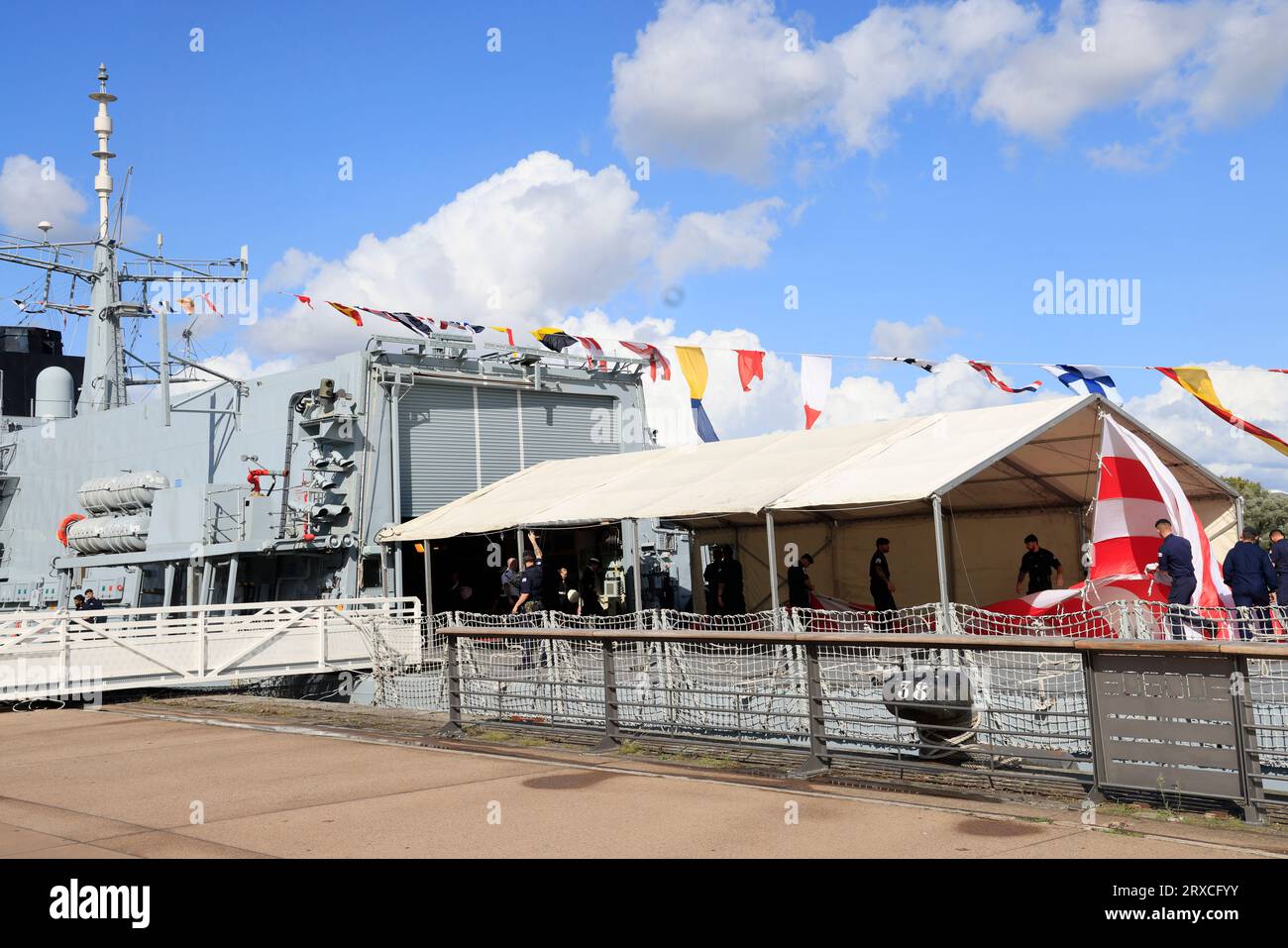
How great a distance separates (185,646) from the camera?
17.0m

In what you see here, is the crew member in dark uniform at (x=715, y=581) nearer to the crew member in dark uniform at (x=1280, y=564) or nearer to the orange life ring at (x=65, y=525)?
the crew member in dark uniform at (x=1280, y=564)

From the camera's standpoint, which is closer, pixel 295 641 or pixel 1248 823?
pixel 1248 823

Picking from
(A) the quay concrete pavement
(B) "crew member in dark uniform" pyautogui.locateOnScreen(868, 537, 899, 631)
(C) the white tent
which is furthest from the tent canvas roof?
(A) the quay concrete pavement

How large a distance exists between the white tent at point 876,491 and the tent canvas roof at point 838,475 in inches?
1.4

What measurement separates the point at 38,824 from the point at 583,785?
347 cm

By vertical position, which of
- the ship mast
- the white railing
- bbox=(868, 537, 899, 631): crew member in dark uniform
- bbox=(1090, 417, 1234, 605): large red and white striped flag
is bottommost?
the white railing

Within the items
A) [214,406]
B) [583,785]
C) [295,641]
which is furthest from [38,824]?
[214,406]

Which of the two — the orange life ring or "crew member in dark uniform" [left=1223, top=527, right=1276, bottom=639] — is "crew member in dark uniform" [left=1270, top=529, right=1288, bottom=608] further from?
the orange life ring

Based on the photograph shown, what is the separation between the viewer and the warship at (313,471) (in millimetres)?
22609

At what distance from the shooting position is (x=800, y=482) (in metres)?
15.1

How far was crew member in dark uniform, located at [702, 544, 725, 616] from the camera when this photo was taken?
20703 mm

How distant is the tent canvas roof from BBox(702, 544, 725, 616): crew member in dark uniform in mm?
881
